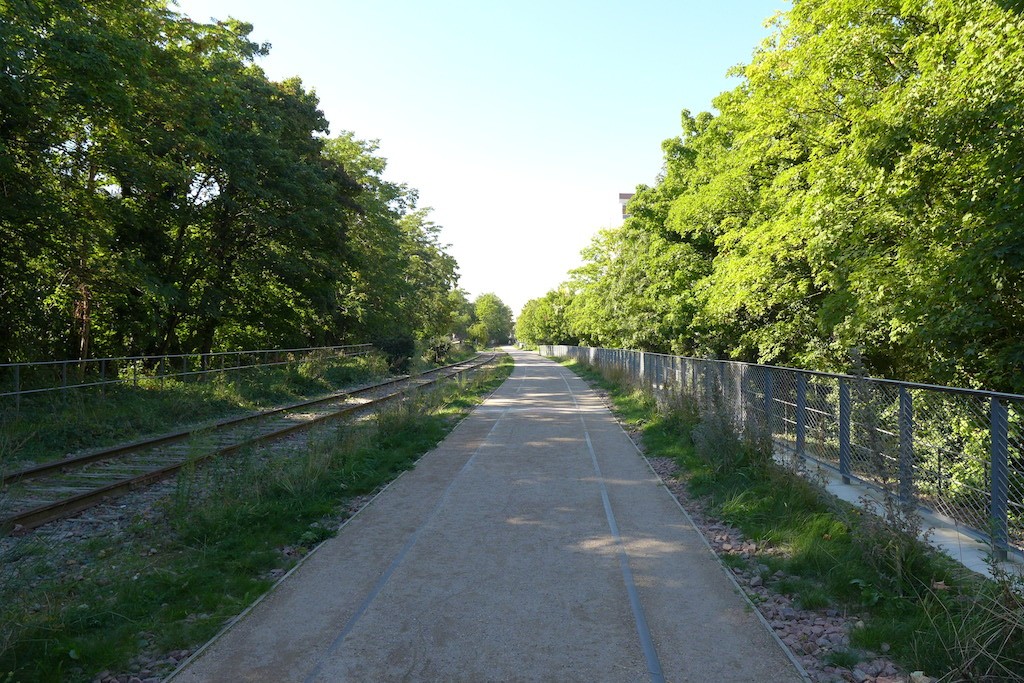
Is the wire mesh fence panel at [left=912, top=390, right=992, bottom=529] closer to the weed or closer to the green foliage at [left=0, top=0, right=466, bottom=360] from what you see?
the weed

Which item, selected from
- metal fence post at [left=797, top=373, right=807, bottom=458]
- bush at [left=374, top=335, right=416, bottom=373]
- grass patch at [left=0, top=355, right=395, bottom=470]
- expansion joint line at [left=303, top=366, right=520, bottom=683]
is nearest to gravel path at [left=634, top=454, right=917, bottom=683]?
expansion joint line at [left=303, top=366, right=520, bottom=683]

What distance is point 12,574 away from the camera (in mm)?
5605

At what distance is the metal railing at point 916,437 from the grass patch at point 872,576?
1.67ft

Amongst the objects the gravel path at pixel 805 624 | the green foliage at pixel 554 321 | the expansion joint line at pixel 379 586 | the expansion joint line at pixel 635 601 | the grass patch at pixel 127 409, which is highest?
the green foliage at pixel 554 321

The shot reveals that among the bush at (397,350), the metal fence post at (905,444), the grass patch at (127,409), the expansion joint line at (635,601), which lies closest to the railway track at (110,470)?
the grass patch at (127,409)

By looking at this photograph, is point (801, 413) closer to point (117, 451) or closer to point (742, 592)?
point (742, 592)

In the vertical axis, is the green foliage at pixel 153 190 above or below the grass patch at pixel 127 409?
above

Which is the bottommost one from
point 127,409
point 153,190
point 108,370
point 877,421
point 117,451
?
point 117,451

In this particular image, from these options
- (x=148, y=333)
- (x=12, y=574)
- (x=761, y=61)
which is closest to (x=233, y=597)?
(x=12, y=574)

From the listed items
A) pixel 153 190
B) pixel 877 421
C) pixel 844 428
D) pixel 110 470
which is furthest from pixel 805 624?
pixel 153 190

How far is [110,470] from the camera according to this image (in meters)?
10.3

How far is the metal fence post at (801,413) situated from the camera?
10.0 m

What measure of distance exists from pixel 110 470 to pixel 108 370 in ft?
27.8

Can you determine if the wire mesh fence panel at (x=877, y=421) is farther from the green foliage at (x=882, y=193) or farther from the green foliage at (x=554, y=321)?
the green foliage at (x=554, y=321)
